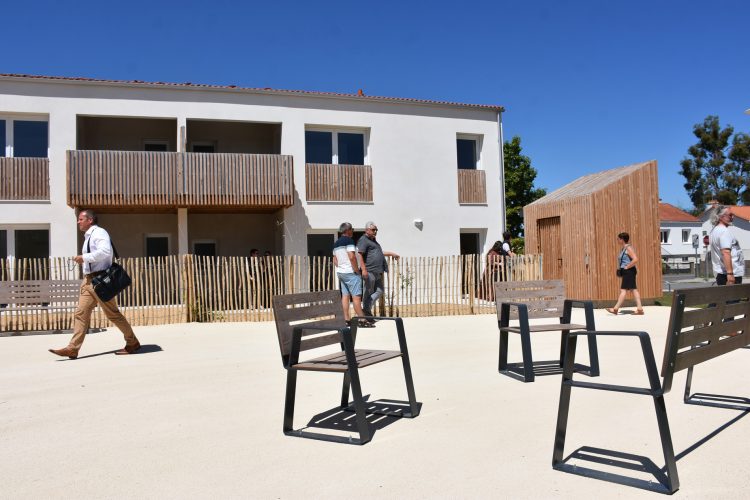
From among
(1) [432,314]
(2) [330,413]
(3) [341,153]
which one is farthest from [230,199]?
(2) [330,413]

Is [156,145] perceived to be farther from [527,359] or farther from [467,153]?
[527,359]

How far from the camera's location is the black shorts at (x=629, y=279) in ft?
41.1

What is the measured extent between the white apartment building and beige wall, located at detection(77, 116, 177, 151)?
0.04m

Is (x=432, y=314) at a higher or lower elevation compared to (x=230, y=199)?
lower

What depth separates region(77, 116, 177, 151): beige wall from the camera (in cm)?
1867

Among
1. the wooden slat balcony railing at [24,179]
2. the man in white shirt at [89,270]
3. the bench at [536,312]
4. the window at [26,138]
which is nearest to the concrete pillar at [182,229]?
the wooden slat balcony railing at [24,179]

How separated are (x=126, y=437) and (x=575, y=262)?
39.9ft

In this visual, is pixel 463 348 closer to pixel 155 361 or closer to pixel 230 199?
pixel 155 361

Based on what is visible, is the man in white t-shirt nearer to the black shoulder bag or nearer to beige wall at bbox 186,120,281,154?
the black shoulder bag

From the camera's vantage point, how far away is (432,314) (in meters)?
13.7

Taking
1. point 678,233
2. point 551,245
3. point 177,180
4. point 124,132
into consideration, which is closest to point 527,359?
point 551,245

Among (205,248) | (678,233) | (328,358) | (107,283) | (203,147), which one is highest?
(203,147)

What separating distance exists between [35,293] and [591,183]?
1235cm

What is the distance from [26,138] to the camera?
16797mm
